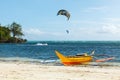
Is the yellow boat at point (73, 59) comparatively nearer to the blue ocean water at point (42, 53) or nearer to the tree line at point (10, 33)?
the blue ocean water at point (42, 53)

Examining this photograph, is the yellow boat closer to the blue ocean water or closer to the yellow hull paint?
the yellow hull paint

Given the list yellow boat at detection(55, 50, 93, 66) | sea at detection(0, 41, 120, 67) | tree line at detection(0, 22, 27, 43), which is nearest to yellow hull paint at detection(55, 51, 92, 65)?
yellow boat at detection(55, 50, 93, 66)

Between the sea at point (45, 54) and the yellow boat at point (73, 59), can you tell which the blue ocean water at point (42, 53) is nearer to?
the sea at point (45, 54)

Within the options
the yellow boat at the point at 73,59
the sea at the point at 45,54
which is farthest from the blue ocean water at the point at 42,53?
the yellow boat at the point at 73,59

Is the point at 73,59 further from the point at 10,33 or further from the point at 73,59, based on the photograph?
the point at 10,33

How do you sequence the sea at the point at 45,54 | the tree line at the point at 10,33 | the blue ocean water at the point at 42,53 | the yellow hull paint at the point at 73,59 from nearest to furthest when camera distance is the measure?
1. the yellow hull paint at the point at 73,59
2. the sea at the point at 45,54
3. the blue ocean water at the point at 42,53
4. the tree line at the point at 10,33

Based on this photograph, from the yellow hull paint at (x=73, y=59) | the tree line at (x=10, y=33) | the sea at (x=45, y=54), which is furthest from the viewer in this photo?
the tree line at (x=10, y=33)

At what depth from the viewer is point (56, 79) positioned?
19.1 metres

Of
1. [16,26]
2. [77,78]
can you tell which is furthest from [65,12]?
[16,26]

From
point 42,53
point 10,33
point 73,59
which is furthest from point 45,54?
point 10,33

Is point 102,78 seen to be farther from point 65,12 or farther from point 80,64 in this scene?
point 80,64

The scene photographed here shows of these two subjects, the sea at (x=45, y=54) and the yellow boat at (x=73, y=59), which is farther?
the sea at (x=45, y=54)

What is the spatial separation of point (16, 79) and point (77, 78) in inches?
134

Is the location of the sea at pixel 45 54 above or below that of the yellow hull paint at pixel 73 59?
below
